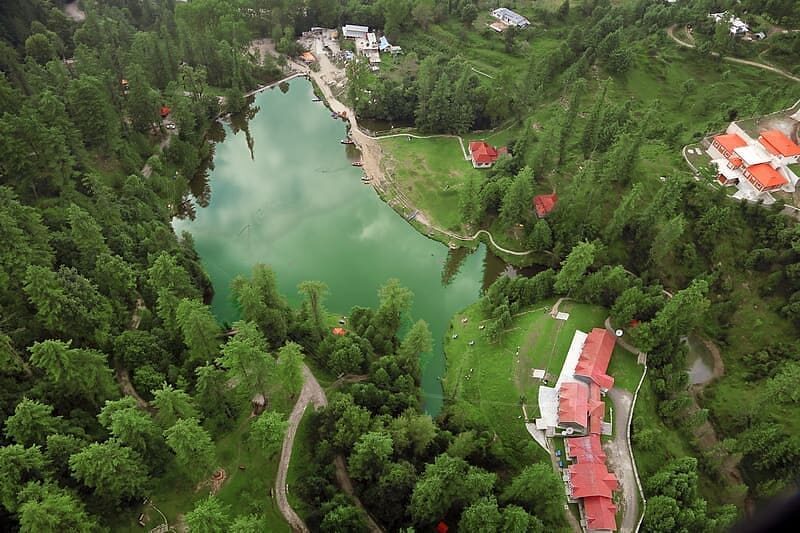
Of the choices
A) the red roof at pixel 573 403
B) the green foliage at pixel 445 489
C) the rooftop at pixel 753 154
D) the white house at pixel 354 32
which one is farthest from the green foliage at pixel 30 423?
the white house at pixel 354 32

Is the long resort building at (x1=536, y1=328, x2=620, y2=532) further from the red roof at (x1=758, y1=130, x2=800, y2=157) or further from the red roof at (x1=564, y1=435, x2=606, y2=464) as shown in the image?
the red roof at (x1=758, y1=130, x2=800, y2=157)

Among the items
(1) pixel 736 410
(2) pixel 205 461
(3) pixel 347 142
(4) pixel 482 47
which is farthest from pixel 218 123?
(1) pixel 736 410

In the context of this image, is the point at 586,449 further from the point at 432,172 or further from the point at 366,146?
the point at 366,146

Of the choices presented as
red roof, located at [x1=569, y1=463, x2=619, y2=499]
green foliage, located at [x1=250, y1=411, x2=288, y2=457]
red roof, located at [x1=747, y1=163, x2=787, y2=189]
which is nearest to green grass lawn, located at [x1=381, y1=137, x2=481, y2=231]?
red roof, located at [x1=747, y1=163, x2=787, y2=189]

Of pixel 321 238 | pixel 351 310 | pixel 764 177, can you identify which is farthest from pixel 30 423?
pixel 764 177

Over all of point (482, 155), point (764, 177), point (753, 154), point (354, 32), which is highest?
point (753, 154)
